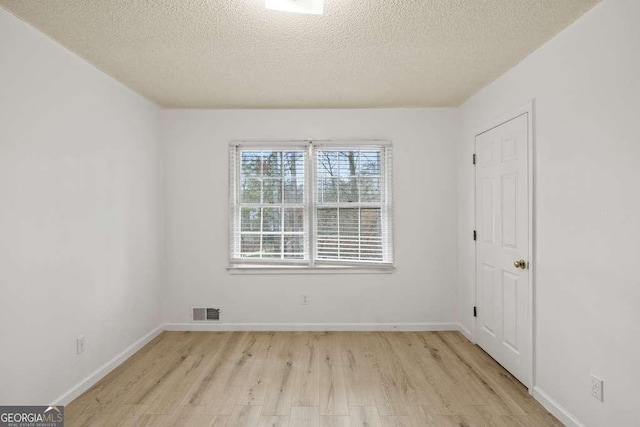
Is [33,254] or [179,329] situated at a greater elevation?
[33,254]

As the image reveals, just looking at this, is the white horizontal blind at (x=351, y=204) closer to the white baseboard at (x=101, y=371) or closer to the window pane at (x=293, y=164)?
the window pane at (x=293, y=164)

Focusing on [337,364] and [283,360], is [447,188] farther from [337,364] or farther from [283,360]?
[283,360]

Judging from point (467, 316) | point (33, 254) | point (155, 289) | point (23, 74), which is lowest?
point (467, 316)

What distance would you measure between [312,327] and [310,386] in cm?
122

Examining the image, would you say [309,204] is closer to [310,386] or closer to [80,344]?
[310,386]

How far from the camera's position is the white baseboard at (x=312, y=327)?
12.5ft

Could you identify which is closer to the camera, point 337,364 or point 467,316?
point 337,364

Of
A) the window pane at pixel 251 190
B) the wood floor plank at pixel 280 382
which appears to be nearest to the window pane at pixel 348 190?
the window pane at pixel 251 190

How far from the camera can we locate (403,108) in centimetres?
383

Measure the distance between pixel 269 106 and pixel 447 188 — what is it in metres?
2.25

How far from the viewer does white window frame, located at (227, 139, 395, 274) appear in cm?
382

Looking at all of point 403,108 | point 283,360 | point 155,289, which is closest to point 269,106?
point 403,108

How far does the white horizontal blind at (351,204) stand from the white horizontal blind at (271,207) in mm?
200

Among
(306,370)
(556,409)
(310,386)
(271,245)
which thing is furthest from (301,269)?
(556,409)
